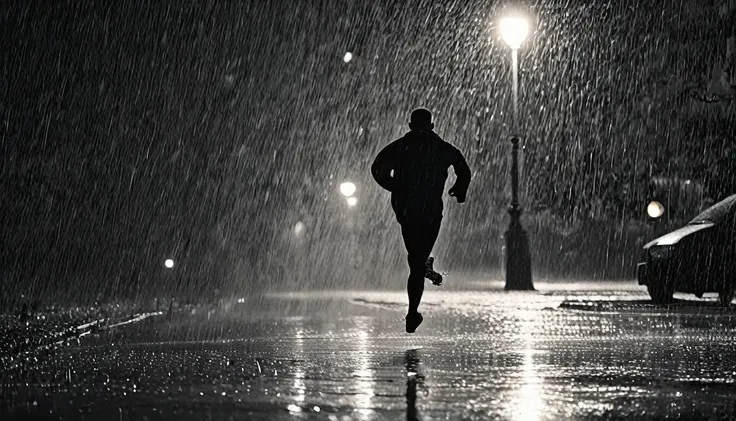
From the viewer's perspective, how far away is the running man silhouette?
41.3 ft

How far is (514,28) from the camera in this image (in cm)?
3166

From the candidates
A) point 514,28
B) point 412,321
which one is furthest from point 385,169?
point 514,28

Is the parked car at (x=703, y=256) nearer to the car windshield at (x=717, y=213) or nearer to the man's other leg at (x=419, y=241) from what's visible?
the car windshield at (x=717, y=213)

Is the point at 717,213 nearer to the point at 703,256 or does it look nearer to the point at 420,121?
the point at 703,256

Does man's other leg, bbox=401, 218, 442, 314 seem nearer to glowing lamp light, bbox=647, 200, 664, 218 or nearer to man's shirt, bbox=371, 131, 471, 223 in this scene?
man's shirt, bbox=371, 131, 471, 223

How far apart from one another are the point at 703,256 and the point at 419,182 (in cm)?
1003

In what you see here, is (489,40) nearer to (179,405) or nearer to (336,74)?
(336,74)

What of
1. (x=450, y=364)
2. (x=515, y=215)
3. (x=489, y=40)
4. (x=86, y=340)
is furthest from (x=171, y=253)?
(x=450, y=364)

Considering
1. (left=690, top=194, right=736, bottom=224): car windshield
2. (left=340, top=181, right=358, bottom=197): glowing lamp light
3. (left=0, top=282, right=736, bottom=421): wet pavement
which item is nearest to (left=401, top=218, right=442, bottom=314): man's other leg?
(left=0, top=282, right=736, bottom=421): wet pavement

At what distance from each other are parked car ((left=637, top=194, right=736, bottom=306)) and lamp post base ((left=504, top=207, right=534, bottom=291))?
1030cm

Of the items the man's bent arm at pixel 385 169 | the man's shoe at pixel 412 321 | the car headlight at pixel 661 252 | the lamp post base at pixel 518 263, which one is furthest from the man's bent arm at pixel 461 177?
the lamp post base at pixel 518 263

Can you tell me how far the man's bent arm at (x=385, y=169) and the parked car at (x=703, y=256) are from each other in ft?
32.1

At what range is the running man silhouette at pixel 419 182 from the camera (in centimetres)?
1258

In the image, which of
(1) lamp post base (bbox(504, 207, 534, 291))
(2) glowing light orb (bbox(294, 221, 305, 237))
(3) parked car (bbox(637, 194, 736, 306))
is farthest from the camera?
(2) glowing light orb (bbox(294, 221, 305, 237))
